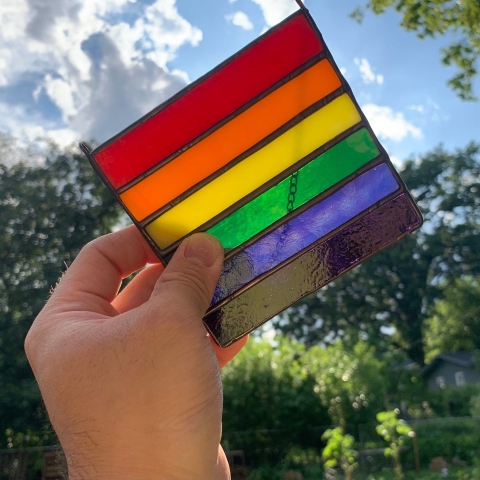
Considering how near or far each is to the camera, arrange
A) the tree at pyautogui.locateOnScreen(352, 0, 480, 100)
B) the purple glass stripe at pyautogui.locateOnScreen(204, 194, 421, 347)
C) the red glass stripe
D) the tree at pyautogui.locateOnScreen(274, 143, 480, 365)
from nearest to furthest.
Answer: the red glass stripe, the purple glass stripe at pyautogui.locateOnScreen(204, 194, 421, 347), the tree at pyautogui.locateOnScreen(352, 0, 480, 100), the tree at pyautogui.locateOnScreen(274, 143, 480, 365)

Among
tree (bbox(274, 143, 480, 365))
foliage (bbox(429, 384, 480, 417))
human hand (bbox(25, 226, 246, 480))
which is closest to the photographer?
human hand (bbox(25, 226, 246, 480))

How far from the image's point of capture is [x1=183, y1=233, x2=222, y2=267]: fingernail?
2.93ft

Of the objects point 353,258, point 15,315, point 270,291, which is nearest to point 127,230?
point 270,291

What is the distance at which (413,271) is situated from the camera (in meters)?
16.7

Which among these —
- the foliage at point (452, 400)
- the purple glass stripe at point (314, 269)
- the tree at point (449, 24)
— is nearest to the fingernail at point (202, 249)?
the purple glass stripe at point (314, 269)

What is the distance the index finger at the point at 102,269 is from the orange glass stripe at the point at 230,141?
23cm

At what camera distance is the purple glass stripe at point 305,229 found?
37.5 inches

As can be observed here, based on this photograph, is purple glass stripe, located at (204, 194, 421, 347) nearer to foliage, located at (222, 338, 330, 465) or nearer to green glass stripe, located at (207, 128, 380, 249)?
green glass stripe, located at (207, 128, 380, 249)

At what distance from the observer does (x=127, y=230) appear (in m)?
1.14

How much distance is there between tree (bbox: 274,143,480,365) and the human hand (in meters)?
15.7

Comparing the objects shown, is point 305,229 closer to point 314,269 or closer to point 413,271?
point 314,269

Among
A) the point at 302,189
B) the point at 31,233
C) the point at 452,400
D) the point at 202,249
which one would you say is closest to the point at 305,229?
the point at 302,189

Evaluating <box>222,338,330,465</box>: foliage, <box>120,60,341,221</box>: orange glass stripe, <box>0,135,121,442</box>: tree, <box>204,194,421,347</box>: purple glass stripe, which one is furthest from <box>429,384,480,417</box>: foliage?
<box>120,60,341,221</box>: orange glass stripe

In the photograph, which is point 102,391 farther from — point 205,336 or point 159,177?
point 159,177
